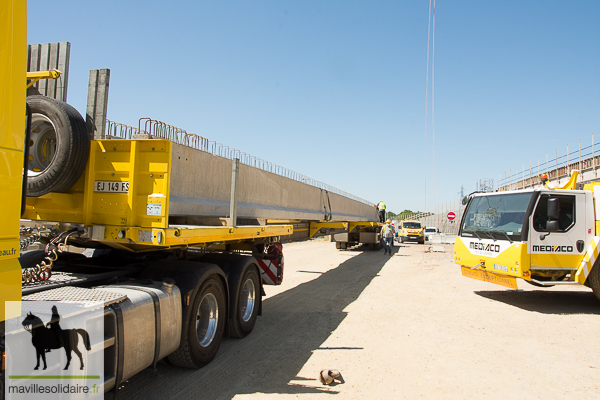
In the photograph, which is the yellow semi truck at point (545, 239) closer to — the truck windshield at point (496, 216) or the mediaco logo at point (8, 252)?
the truck windshield at point (496, 216)

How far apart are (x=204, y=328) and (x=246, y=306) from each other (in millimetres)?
1298

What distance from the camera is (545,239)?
8.66m

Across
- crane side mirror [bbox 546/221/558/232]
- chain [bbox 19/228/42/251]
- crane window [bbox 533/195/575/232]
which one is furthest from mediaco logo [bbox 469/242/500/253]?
chain [bbox 19/228/42/251]

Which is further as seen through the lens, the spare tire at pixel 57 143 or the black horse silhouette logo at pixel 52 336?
the spare tire at pixel 57 143

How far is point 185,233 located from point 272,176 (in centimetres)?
449

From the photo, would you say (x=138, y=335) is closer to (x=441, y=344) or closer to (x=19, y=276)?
(x=19, y=276)

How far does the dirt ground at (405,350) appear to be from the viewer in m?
4.48

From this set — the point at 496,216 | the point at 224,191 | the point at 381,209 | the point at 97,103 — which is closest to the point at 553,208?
A: the point at 496,216

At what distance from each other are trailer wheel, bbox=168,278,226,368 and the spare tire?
195cm

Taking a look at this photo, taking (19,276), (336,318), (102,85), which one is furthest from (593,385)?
(102,85)

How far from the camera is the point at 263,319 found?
7.39 m

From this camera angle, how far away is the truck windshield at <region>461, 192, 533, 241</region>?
886cm

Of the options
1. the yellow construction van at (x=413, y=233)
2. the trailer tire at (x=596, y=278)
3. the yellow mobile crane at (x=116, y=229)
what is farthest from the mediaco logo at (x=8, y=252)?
the yellow construction van at (x=413, y=233)

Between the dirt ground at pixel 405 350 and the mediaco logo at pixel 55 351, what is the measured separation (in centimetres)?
126
